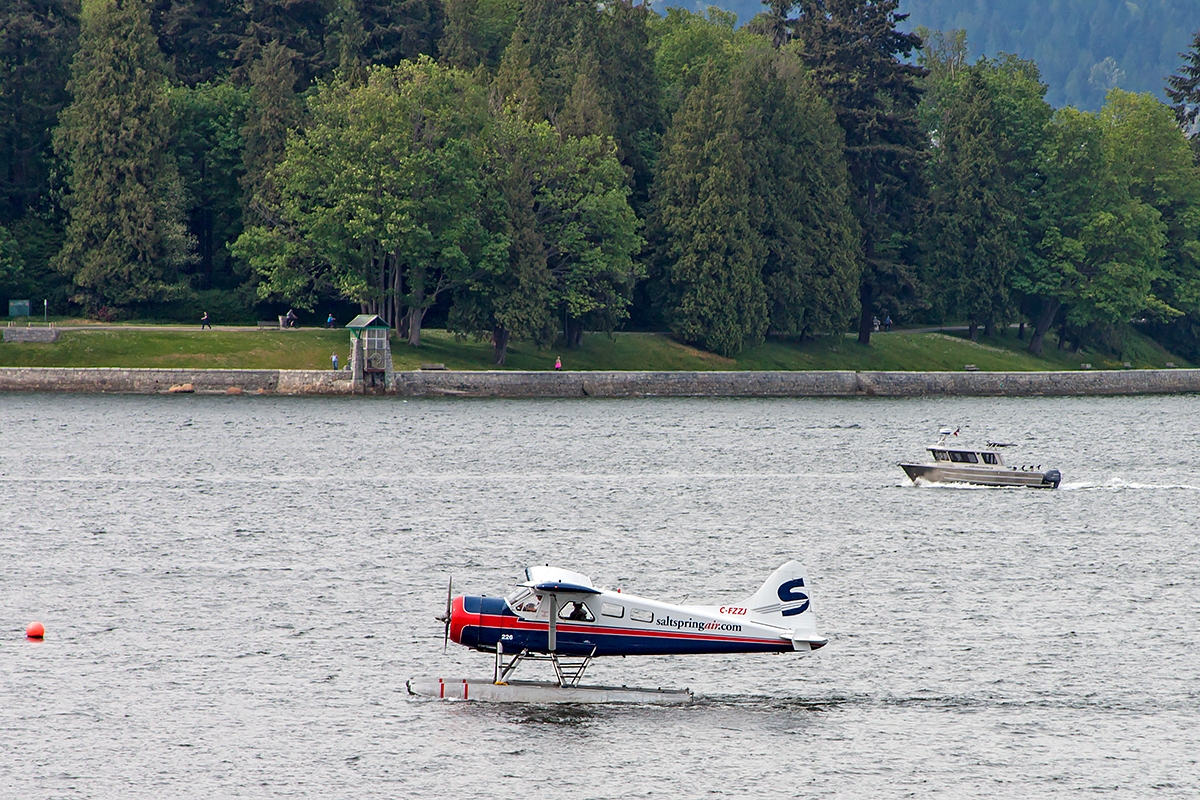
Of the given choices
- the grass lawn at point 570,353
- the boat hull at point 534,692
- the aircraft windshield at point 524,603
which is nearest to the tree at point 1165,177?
the grass lawn at point 570,353

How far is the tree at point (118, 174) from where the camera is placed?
115 m

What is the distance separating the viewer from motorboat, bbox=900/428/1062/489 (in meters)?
69.4

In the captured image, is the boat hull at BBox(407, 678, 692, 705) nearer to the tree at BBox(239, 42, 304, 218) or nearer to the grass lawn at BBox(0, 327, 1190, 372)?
the grass lawn at BBox(0, 327, 1190, 372)

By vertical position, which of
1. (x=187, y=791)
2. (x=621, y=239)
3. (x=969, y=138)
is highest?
(x=969, y=138)

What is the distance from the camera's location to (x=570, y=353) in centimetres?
12000

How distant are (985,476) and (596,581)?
2950 centimetres

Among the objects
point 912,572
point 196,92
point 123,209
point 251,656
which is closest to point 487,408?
point 123,209

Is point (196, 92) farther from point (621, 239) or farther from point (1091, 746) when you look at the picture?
point (1091, 746)

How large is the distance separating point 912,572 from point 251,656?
843 inches

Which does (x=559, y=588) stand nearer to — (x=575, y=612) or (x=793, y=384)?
(x=575, y=612)

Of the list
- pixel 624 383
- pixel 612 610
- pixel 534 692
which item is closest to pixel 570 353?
pixel 624 383

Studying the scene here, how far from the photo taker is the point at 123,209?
115 m

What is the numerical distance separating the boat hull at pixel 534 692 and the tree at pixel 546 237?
79.7 metres

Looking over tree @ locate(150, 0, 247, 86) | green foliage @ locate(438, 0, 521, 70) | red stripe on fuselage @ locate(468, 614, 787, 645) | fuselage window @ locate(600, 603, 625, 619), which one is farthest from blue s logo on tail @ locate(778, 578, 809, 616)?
tree @ locate(150, 0, 247, 86)
